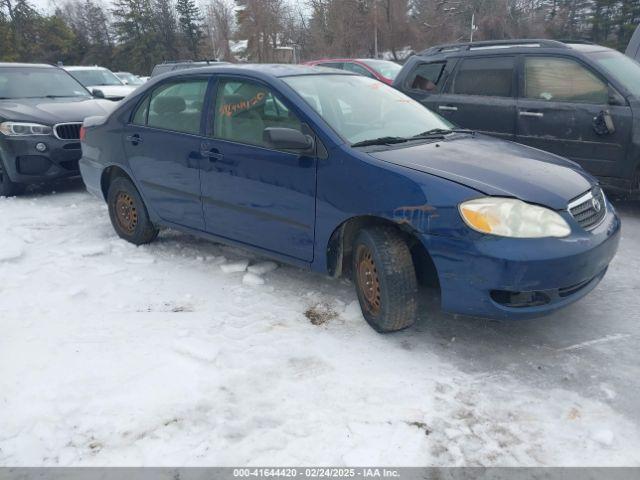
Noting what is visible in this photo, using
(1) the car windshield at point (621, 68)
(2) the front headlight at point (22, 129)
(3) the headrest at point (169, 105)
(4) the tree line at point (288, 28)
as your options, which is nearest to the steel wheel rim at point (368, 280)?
(3) the headrest at point (169, 105)

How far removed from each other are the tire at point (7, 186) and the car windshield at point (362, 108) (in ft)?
15.9

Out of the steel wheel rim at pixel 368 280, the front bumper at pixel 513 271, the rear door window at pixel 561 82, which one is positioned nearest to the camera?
the front bumper at pixel 513 271

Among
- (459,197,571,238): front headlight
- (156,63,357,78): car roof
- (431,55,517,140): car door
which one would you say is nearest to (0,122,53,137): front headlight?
(156,63,357,78): car roof

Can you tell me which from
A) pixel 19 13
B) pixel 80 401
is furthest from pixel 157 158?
pixel 19 13

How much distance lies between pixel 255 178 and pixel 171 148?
1.01 m

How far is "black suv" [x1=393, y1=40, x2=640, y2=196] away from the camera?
5.12m

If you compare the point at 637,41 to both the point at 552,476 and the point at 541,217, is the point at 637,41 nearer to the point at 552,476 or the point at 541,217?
the point at 541,217

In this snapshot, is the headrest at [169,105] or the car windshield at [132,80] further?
the car windshield at [132,80]

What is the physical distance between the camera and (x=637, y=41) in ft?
27.3

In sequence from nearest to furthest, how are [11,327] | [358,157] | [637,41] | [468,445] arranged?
[468,445] < [358,157] < [11,327] < [637,41]

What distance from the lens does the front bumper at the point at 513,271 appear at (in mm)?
2695

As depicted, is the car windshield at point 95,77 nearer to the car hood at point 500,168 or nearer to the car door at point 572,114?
the car door at point 572,114

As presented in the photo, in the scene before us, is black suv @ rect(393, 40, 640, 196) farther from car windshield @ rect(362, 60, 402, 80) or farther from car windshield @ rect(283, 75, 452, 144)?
car windshield @ rect(362, 60, 402, 80)

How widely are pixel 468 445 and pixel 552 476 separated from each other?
35cm
